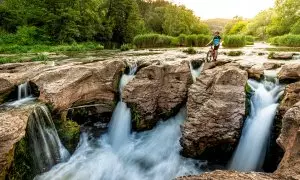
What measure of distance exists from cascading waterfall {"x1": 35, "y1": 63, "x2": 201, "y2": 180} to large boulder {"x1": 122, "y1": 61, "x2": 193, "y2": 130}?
0.30 meters

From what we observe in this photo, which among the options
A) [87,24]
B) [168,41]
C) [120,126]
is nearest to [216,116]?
[120,126]

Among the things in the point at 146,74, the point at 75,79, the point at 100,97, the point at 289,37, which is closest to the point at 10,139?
the point at 75,79

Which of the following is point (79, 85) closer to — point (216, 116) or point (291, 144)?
point (216, 116)

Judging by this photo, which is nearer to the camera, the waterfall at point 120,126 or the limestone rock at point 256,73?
the waterfall at point 120,126

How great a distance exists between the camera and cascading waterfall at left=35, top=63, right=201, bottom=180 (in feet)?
24.5

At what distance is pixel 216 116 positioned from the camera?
24.7ft

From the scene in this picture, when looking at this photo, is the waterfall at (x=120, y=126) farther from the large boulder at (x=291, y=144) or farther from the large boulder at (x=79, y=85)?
the large boulder at (x=291, y=144)

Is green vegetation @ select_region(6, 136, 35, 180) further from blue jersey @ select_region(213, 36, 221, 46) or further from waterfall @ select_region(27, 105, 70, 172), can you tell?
blue jersey @ select_region(213, 36, 221, 46)

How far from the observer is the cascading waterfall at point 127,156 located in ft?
24.5

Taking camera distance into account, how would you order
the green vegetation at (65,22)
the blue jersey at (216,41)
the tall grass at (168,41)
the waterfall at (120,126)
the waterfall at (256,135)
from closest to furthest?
the waterfall at (256,135)
the waterfall at (120,126)
the blue jersey at (216,41)
the tall grass at (168,41)
the green vegetation at (65,22)

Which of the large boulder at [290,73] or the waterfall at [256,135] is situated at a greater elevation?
the large boulder at [290,73]

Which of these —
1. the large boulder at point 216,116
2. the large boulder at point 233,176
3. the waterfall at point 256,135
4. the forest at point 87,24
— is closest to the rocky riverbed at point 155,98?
the large boulder at point 216,116

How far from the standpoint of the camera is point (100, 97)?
1011cm

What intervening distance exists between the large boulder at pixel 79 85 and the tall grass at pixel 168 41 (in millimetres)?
19131
